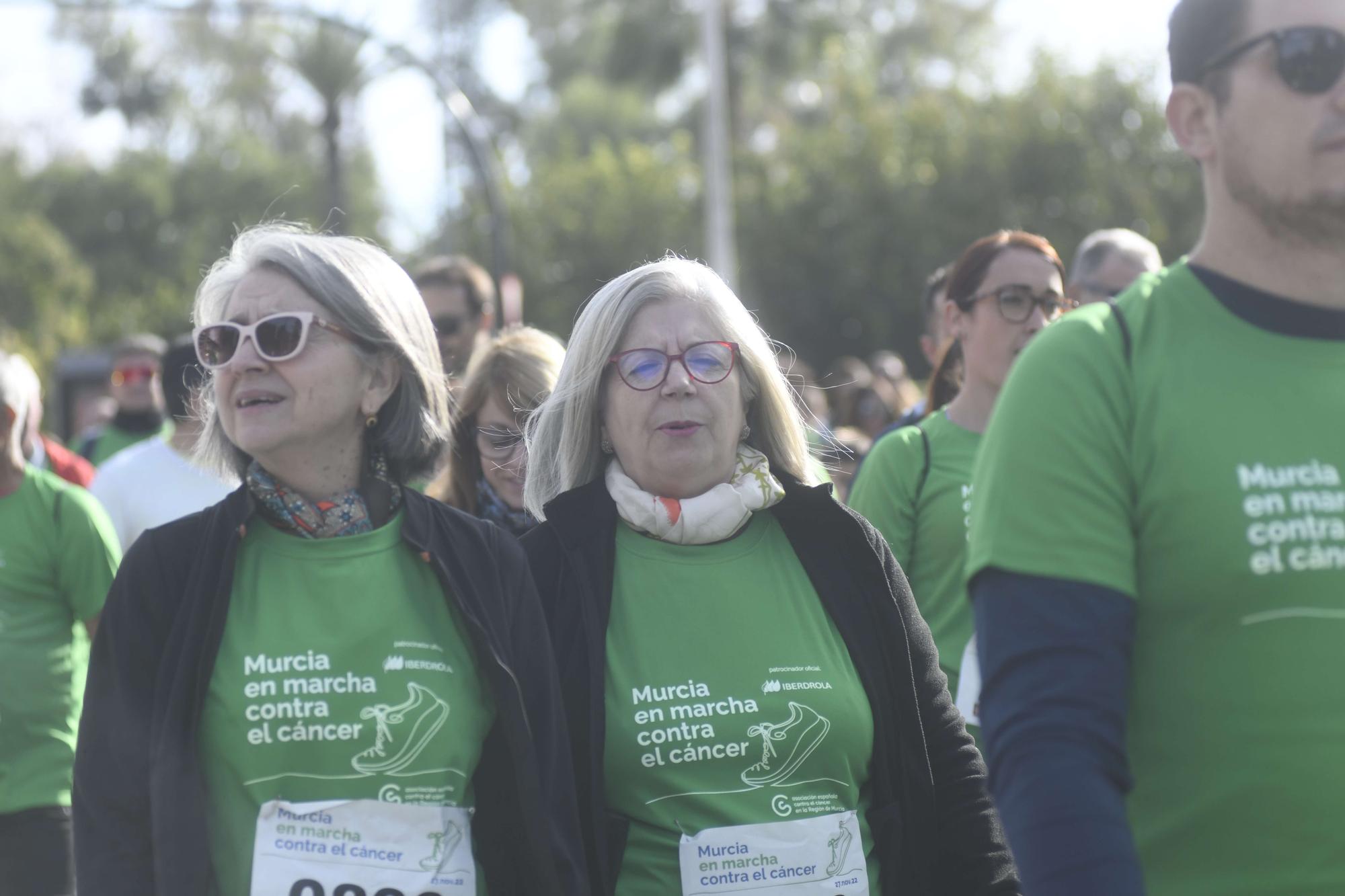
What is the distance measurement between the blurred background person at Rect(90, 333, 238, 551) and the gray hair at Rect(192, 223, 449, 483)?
2.28m

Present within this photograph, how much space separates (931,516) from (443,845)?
1.98 m

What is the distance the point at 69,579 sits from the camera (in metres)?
5.00

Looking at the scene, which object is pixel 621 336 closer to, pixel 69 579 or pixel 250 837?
pixel 250 837

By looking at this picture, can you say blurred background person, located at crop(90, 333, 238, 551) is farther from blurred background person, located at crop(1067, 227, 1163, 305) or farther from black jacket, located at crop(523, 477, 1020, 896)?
blurred background person, located at crop(1067, 227, 1163, 305)

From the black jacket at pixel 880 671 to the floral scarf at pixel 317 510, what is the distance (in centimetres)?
38

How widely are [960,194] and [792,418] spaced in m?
27.7

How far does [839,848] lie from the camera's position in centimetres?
308

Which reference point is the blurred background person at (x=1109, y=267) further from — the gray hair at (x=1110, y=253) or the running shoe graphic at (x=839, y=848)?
the running shoe graphic at (x=839, y=848)

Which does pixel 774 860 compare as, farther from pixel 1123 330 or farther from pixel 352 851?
pixel 1123 330

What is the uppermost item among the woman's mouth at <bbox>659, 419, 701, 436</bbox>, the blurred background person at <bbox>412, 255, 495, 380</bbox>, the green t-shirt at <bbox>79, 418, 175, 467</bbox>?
the green t-shirt at <bbox>79, 418, 175, 467</bbox>

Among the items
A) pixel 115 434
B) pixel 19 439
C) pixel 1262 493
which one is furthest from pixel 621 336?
pixel 115 434

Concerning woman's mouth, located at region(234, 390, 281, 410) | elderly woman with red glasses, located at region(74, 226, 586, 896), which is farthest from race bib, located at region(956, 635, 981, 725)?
woman's mouth, located at region(234, 390, 281, 410)

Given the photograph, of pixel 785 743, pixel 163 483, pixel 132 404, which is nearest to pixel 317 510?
pixel 785 743

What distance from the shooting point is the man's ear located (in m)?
2.10
